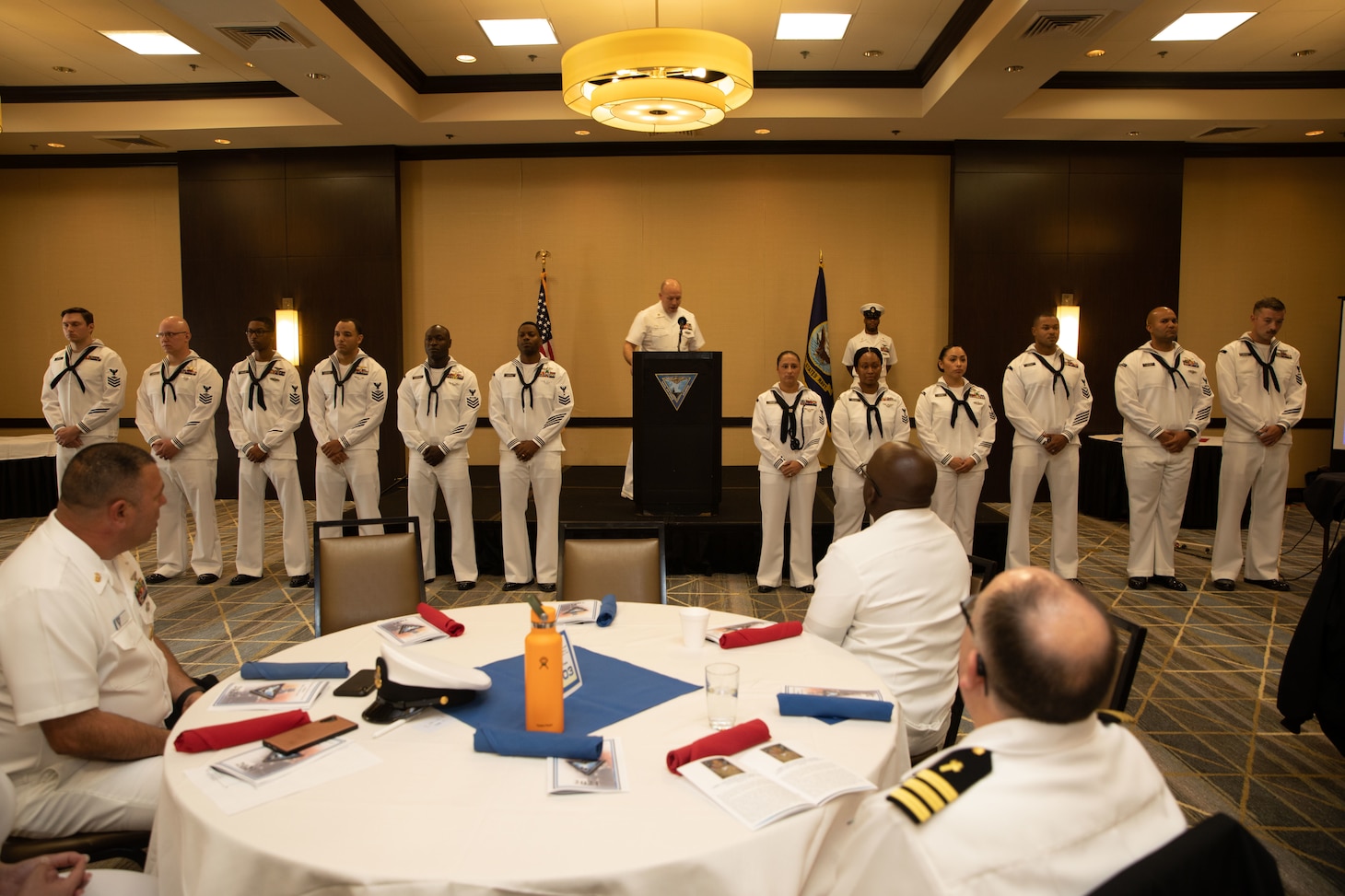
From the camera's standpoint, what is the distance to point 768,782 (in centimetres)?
164

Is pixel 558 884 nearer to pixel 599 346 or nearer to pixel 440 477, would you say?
pixel 440 477

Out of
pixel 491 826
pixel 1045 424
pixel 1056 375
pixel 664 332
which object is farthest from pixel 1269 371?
pixel 491 826

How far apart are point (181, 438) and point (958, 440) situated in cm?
572

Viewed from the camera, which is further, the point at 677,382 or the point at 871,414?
the point at 677,382

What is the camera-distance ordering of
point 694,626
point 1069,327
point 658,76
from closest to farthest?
point 694,626, point 658,76, point 1069,327

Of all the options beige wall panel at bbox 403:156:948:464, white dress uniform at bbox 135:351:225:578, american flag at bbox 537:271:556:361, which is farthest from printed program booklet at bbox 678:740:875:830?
→ beige wall panel at bbox 403:156:948:464

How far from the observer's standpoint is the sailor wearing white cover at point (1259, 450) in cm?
594

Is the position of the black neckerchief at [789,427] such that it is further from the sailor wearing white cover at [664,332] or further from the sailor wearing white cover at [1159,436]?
the sailor wearing white cover at [1159,436]

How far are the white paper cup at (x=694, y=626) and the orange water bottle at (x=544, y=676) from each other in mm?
655

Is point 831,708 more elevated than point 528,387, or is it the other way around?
point 528,387

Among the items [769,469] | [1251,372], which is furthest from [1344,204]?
[769,469]

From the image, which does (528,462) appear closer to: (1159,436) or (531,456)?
(531,456)

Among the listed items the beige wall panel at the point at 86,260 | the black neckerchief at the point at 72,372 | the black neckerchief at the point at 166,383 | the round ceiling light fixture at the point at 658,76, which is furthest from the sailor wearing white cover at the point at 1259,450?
the beige wall panel at the point at 86,260

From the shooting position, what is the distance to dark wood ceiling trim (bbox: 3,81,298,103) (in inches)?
321
